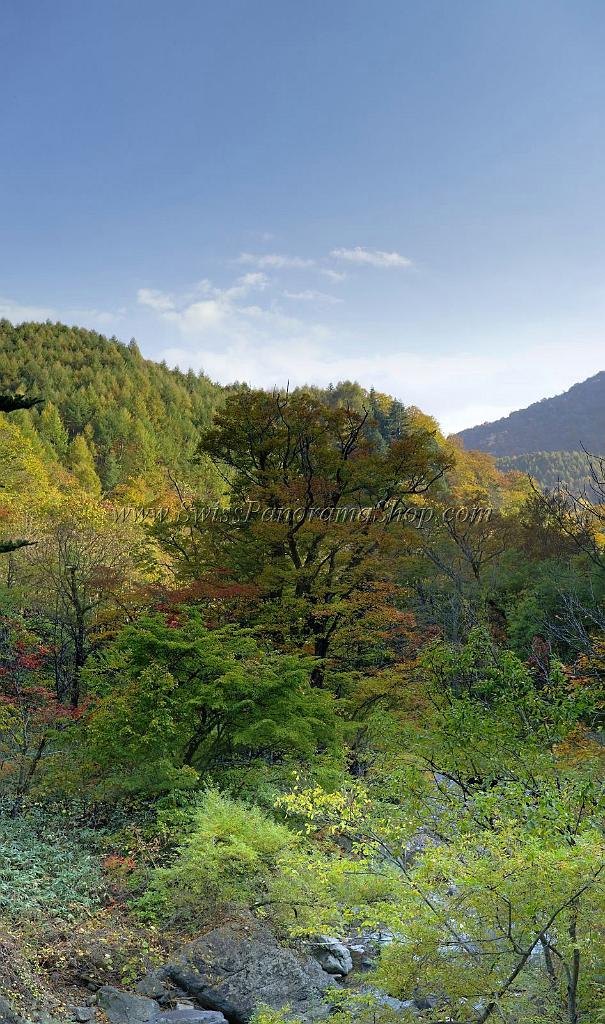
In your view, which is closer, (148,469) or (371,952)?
(371,952)

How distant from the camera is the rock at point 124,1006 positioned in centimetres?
573

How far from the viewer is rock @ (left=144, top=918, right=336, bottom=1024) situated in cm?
627

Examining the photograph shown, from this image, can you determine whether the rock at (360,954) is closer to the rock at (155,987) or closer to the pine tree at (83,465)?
the rock at (155,987)

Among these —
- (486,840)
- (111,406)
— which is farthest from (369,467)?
(111,406)

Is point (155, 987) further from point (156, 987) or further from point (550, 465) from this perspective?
point (550, 465)

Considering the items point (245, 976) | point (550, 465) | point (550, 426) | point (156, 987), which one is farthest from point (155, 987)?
point (550, 426)

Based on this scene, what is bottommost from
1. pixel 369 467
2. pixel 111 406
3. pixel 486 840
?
pixel 486 840

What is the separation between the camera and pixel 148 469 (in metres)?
50.1

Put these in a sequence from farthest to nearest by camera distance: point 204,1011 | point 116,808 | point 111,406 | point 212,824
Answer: point 111,406 < point 116,808 < point 212,824 < point 204,1011

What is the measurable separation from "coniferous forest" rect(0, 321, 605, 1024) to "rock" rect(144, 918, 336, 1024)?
0.08 feet

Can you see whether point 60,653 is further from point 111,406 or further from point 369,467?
point 111,406

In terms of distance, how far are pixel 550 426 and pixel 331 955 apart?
5999 inches

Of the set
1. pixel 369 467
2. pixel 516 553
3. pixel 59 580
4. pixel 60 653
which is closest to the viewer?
pixel 369 467

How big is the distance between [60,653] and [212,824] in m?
8.99
